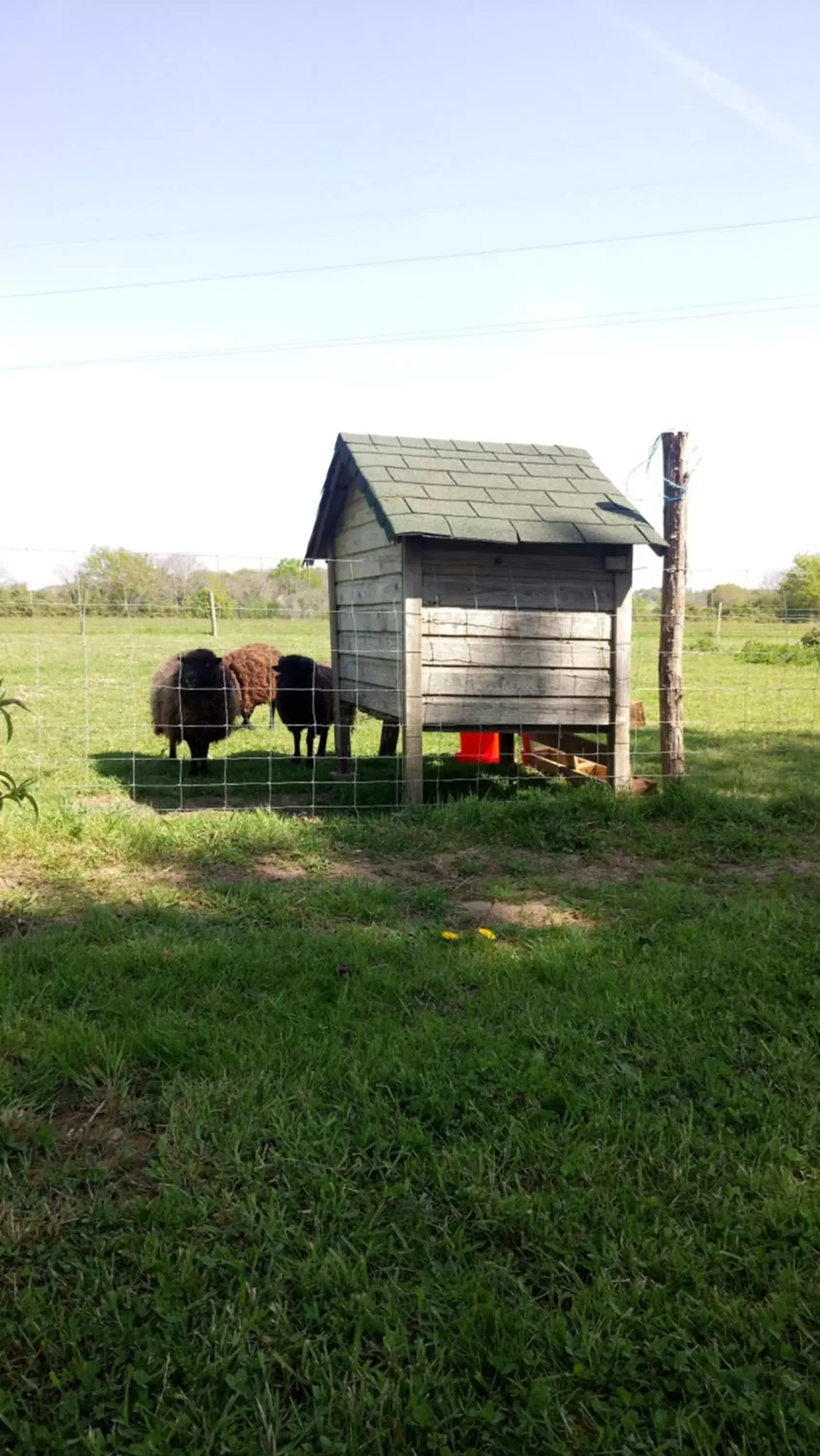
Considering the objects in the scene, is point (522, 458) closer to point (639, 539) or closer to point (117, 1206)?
point (639, 539)

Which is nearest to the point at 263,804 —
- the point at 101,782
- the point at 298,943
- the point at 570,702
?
the point at 101,782

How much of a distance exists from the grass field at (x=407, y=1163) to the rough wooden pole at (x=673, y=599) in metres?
2.45

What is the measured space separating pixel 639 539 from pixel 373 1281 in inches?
254

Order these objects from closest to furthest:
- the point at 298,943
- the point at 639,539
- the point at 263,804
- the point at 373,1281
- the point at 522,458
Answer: the point at 373,1281
the point at 298,943
the point at 639,539
the point at 263,804
the point at 522,458

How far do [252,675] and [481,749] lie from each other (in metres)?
4.74

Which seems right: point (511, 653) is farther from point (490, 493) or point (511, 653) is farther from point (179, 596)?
point (179, 596)

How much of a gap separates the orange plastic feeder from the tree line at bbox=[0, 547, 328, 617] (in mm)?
2273

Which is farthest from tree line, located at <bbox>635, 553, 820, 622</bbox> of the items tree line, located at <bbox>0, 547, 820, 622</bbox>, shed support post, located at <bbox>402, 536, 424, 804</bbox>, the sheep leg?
the sheep leg

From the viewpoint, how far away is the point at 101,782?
875 centimetres

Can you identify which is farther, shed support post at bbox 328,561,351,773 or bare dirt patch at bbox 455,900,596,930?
shed support post at bbox 328,561,351,773

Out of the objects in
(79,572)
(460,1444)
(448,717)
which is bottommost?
(460,1444)

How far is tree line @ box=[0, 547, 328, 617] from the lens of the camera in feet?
24.8

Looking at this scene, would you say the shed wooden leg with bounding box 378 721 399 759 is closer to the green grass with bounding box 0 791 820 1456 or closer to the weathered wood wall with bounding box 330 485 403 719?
the weathered wood wall with bounding box 330 485 403 719

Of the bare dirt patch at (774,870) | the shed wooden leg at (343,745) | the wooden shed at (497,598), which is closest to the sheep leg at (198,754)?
the shed wooden leg at (343,745)
